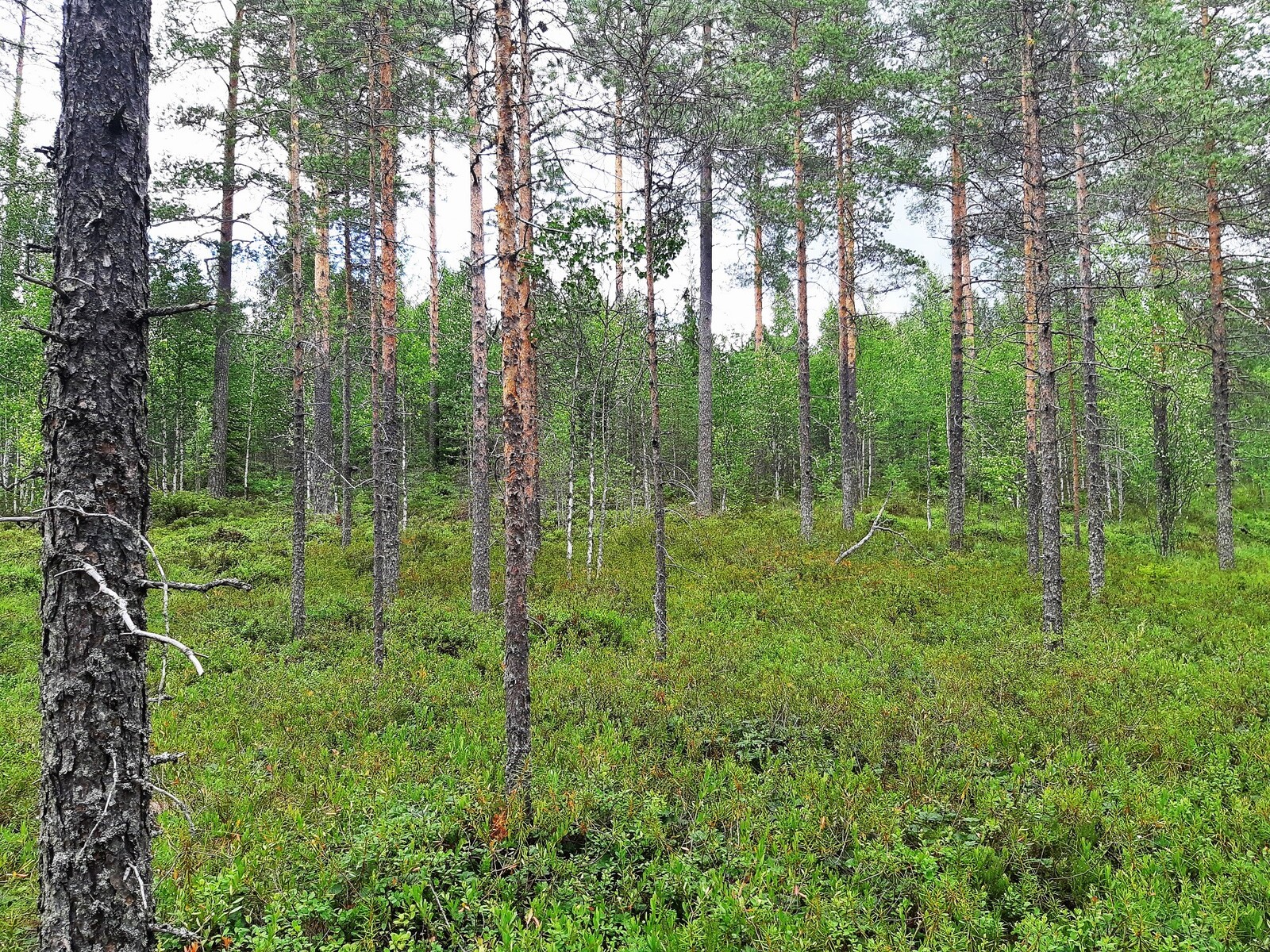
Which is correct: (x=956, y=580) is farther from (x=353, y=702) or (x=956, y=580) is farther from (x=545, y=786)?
(x=353, y=702)

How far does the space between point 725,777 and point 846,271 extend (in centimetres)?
A: 1607

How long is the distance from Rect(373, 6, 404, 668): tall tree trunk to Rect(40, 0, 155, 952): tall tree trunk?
6.04 m

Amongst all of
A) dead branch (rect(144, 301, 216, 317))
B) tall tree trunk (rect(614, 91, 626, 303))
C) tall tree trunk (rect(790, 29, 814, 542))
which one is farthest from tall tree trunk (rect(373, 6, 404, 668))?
tall tree trunk (rect(790, 29, 814, 542))

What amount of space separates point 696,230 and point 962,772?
62.7ft

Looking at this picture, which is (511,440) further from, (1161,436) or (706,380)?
(1161,436)

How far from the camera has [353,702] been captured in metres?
7.70

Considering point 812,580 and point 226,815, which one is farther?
point 812,580

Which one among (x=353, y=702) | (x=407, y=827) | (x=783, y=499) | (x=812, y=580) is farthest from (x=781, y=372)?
(x=407, y=827)

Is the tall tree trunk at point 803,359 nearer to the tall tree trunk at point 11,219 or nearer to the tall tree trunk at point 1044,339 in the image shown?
the tall tree trunk at point 1044,339

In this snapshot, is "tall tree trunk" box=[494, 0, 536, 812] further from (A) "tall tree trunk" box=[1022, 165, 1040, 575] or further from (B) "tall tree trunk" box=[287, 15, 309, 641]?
(A) "tall tree trunk" box=[1022, 165, 1040, 575]

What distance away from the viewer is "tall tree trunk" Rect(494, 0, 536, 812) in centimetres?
552

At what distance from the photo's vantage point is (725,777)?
608cm

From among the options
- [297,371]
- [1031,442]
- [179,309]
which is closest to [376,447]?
[297,371]

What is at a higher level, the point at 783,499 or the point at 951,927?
the point at 783,499
